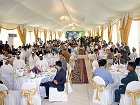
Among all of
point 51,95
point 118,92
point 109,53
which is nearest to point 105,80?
point 118,92

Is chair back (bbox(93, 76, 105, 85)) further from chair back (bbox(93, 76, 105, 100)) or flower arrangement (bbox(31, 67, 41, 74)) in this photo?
flower arrangement (bbox(31, 67, 41, 74))

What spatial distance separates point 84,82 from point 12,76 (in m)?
3.43

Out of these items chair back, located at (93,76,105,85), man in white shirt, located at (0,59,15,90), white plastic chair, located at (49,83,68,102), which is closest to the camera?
chair back, located at (93,76,105,85)

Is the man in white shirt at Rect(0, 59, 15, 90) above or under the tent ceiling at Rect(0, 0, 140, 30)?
under

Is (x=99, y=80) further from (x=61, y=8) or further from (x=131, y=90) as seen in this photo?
(x=61, y=8)

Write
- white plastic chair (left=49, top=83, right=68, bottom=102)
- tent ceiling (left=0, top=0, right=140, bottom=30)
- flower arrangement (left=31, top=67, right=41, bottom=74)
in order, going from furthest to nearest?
tent ceiling (left=0, top=0, right=140, bottom=30) < flower arrangement (left=31, top=67, right=41, bottom=74) < white plastic chair (left=49, top=83, right=68, bottom=102)

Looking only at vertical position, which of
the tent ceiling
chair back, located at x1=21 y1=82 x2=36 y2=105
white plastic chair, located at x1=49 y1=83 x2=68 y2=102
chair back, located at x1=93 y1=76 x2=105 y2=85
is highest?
the tent ceiling

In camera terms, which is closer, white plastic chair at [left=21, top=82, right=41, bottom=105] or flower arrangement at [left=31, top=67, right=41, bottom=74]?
white plastic chair at [left=21, top=82, right=41, bottom=105]

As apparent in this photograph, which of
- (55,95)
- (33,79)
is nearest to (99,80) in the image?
(55,95)

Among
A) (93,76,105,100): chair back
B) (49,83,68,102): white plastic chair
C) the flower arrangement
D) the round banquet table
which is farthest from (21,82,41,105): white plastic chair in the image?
(93,76,105,100): chair back

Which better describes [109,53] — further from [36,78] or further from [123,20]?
[36,78]

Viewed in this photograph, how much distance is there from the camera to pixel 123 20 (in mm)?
14938

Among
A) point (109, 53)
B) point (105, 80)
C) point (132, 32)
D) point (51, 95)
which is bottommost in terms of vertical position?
point (51, 95)

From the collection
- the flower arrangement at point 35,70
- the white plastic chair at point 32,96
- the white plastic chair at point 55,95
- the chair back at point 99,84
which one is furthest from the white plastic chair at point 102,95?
the flower arrangement at point 35,70
